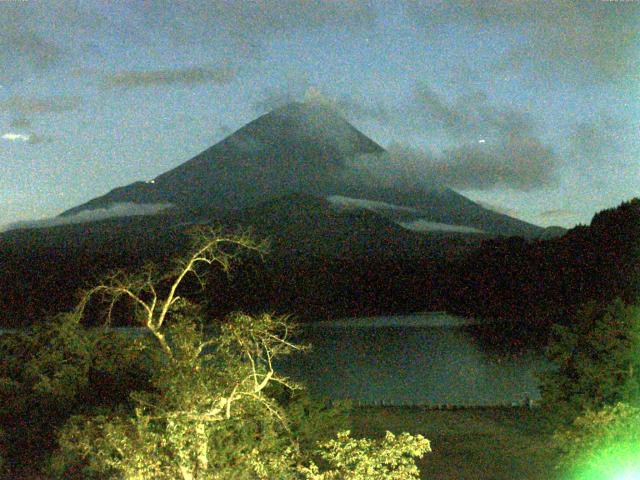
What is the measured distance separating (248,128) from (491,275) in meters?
77.3

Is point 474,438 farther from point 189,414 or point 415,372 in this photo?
point 415,372

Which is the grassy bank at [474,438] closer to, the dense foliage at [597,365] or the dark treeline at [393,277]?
the dense foliage at [597,365]

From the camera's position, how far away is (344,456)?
270 inches

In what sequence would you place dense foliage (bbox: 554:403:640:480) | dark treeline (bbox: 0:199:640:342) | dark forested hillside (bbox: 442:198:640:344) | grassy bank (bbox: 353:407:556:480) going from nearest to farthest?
dense foliage (bbox: 554:403:640:480) → grassy bank (bbox: 353:407:556:480) → dark forested hillside (bbox: 442:198:640:344) → dark treeline (bbox: 0:199:640:342)

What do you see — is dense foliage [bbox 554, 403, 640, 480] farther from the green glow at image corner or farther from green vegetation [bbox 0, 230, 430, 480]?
green vegetation [bbox 0, 230, 430, 480]

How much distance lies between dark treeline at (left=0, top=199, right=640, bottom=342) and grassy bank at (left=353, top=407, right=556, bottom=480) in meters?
22.4

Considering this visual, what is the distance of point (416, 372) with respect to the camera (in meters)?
24.7

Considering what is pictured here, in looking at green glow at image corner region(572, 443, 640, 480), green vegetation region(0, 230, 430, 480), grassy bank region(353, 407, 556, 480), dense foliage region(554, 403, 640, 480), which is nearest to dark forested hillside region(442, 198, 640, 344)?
grassy bank region(353, 407, 556, 480)

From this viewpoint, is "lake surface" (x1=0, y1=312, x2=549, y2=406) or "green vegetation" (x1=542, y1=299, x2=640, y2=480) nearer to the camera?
"green vegetation" (x1=542, y1=299, x2=640, y2=480)

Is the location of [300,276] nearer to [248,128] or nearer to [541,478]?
[541,478]

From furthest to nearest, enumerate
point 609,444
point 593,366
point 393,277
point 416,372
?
point 393,277 → point 416,372 → point 593,366 → point 609,444

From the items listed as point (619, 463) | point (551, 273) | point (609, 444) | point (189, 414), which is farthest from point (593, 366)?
point (551, 273)

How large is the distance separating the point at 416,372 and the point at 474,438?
12.9m

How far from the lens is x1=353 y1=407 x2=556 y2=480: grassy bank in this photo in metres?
9.84
